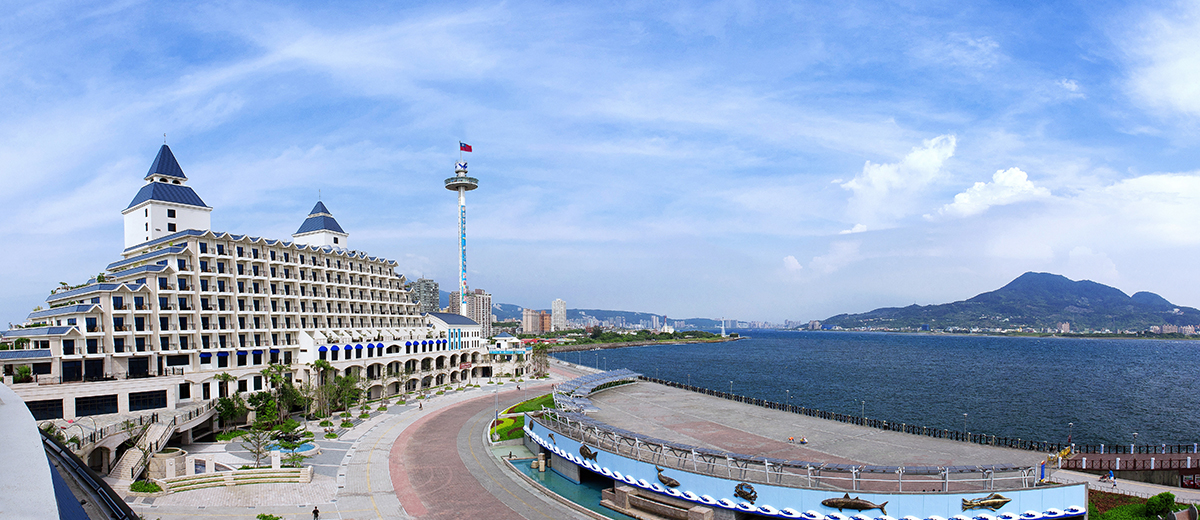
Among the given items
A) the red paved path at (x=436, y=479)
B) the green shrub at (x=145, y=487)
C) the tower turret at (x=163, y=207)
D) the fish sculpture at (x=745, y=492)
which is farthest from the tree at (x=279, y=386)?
the fish sculpture at (x=745, y=492)

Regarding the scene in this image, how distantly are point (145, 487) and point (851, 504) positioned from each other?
43921 millimetres

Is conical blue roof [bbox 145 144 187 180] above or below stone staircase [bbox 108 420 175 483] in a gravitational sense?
above

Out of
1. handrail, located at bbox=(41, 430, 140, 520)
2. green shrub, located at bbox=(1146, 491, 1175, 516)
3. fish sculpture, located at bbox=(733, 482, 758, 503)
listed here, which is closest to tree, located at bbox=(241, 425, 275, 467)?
handrail, located at bbox=(41, 430, 140, 520)

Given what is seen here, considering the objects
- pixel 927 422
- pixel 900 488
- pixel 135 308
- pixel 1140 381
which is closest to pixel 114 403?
pixel 135 308

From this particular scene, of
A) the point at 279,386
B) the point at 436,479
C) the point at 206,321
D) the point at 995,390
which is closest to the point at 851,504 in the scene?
the point at 436,479

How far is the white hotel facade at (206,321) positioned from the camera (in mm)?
58625

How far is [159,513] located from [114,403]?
1119 inches

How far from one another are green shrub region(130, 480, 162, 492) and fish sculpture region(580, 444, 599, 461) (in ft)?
92.6

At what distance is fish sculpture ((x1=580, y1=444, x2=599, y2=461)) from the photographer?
4219cm

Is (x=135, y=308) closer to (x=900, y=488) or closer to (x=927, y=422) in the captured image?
(x=900, y=488)

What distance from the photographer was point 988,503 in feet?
102

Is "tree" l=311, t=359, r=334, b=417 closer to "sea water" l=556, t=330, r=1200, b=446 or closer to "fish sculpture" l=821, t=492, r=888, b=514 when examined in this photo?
"fish sculpture" l=821, t=492, r=888, b=514

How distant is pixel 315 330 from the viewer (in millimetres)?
82938

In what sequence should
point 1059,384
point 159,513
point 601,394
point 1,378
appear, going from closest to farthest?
1. point 159,513
2. point 1,378
3. point 601,394
4. point 1059,384
